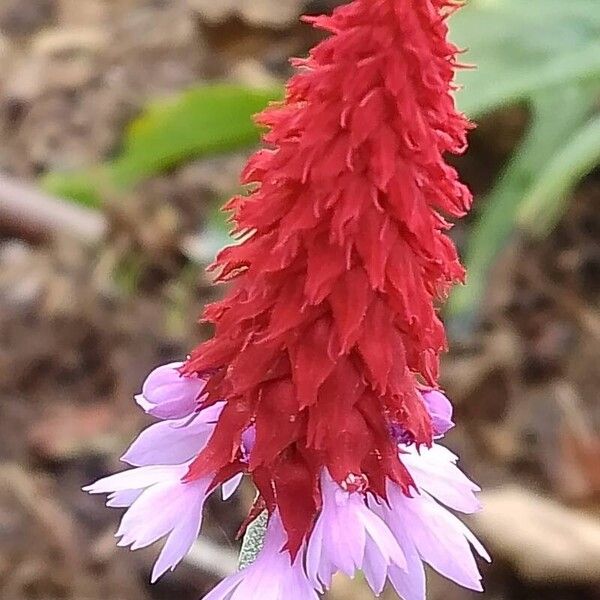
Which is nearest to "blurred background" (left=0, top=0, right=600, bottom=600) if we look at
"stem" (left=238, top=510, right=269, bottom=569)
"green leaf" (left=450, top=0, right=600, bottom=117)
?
"green leaf" (left=450, top=0, right=600, bottom=117)

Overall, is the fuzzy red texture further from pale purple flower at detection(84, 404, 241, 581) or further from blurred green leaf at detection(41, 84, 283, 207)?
blurred green leaf at detection(41, 84, 283, 207)

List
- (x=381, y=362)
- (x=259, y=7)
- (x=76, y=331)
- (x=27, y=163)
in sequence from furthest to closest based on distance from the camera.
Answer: (x=259, y=7) → (x=27, y=163) → (x=76, y=331) → (x=381, y=362)

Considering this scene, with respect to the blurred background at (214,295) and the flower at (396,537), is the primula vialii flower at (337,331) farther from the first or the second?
the blurred background at (214,295)

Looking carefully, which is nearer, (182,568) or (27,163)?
(182,568)

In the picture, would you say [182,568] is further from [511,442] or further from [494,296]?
[494,296]

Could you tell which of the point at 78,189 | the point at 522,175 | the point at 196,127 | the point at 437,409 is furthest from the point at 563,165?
the point at 437,409

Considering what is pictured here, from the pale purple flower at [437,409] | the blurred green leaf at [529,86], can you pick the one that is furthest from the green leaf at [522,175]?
the pale purple flower at [437,409]

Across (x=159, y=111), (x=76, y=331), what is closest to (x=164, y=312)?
(x=76, y=331)

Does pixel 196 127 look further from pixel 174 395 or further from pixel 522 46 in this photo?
pixel 174 395
